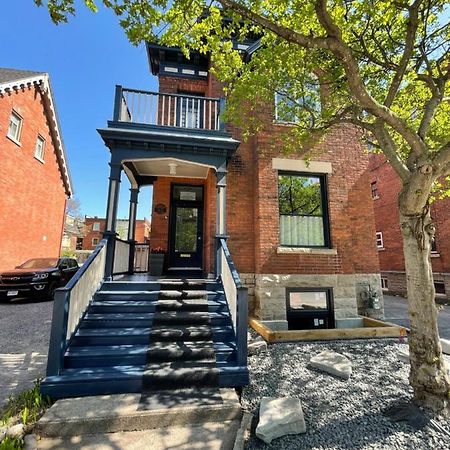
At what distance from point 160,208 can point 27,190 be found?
9.23 meters

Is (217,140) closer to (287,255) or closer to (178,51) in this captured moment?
(287,255)

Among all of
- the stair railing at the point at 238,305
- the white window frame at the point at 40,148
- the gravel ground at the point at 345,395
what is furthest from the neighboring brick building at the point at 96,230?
the gravel ground at the point at 345,395

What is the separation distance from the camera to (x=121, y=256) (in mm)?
7211

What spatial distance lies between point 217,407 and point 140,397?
998 mm

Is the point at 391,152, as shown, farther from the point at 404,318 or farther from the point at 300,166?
the point at 404,318

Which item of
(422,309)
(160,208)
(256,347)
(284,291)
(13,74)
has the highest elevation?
(13,74)

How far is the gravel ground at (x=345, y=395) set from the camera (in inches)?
106

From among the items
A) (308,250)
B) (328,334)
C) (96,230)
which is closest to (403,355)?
(328,334)

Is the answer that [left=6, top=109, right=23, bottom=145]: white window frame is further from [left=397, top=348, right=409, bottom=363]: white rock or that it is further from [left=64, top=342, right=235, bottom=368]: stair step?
[left=397, top=348, right=409, bottom=363]: white rock

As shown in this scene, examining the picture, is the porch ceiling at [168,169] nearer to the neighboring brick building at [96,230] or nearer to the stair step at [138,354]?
the stair step at [138,354]

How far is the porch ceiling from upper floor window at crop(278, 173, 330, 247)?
2.47 meters

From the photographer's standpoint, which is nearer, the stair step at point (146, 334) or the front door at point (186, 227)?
the stair step at point (146, 334)

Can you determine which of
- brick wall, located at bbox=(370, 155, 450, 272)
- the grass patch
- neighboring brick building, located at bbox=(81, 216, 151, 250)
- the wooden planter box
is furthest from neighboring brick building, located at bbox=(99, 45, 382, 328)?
neighboring brick building, located at bbox=(81, 216, 151, 250)

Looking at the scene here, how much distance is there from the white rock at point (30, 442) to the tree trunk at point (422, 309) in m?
4.30
